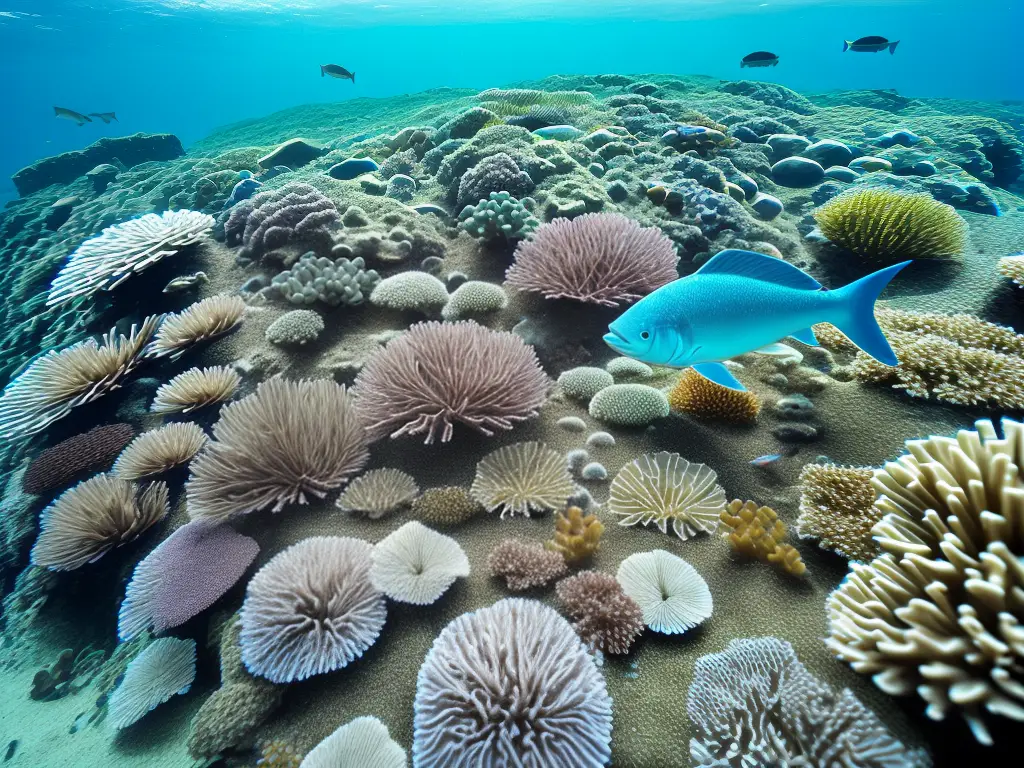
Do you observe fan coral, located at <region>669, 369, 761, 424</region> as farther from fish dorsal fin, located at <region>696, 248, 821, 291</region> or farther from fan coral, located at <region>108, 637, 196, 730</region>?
fan coral, located at <region>108, 637, 196, 730</region>

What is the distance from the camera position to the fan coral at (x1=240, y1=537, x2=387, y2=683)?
257cm

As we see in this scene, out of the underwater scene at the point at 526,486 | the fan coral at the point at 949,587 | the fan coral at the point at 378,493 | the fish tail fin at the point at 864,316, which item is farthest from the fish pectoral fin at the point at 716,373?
the fan coral at the point at 378,493

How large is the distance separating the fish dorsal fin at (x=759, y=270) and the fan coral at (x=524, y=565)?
200 cm

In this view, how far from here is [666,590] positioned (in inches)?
103

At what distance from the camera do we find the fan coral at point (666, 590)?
249 cm

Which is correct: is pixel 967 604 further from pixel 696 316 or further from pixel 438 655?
pixel 438 655

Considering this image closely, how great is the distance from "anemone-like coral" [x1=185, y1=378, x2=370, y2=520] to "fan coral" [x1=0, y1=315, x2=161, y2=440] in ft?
8.66

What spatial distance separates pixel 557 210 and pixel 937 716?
5.56 metres

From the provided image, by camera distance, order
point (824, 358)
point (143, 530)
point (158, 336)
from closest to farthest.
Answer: point (143, 530) < point (824, 358) < point (158, 336)

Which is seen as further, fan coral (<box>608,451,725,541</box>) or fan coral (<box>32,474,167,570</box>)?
fan coral (<box>32,474,167,570</box>)

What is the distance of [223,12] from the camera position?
146 feet

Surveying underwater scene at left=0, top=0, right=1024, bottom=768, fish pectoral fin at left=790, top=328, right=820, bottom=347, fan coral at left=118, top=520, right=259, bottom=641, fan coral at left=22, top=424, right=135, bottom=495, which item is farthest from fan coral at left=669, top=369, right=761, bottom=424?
fan coral at left=22, top=424, right=135, bottom=495

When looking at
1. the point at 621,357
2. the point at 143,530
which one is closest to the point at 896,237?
the point at 621,357

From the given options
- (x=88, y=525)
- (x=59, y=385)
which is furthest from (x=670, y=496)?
(x=59, y=385)
